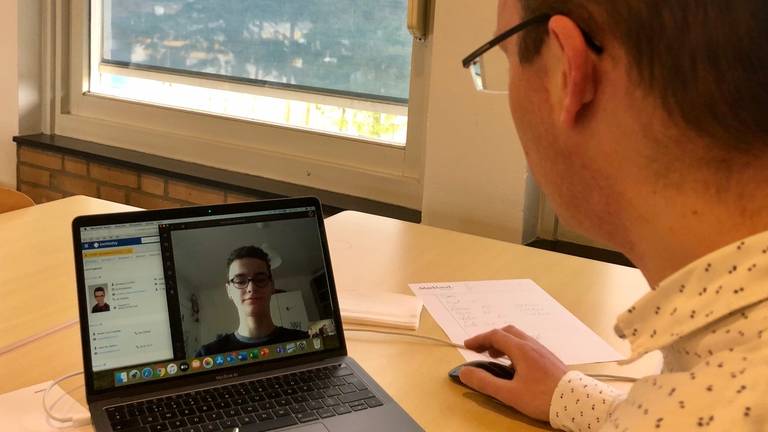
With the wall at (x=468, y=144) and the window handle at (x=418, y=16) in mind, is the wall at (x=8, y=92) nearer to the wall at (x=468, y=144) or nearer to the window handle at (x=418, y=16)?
the window handle at (x=418, y=16)

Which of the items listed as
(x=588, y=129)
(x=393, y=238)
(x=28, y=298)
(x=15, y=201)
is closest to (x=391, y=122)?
(x=393, y=238)

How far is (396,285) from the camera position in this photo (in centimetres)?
151

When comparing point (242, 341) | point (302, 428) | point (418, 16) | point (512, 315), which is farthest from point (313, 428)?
point (418, 16)

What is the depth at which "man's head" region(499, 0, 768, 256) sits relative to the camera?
558 millimetres

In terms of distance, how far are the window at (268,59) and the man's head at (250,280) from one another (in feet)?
4.55

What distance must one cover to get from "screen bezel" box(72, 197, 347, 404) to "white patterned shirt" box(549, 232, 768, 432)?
21.9 inches

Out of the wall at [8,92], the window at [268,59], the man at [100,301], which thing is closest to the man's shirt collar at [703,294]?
the man at [100,301]

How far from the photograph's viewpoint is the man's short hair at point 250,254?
1.11 m

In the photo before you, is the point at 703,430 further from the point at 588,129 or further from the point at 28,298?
the point at 28,298

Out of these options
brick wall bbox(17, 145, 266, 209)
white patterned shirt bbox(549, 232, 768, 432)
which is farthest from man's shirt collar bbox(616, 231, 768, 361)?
brick wall bbox(17, 145, 266, 209)

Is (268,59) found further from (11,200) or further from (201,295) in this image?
(201,295)

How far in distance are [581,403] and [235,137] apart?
6.35 feet

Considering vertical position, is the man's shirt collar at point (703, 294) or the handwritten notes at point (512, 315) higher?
the man's shirt collar at point (703, 294)

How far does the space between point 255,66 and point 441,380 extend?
176 cm
